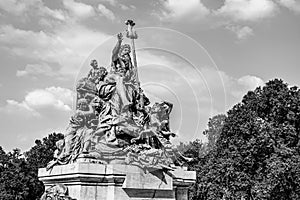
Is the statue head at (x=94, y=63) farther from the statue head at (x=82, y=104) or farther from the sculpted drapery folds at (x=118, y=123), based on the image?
the statue head at (x=82, y=104)

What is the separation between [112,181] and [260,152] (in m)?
20.4

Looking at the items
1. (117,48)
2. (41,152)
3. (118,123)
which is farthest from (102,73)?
(41,152)

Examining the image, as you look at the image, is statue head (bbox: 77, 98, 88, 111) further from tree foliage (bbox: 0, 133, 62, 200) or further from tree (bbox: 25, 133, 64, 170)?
tree (bbox: 25, 133, 64, 170)

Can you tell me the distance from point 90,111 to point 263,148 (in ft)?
64.0

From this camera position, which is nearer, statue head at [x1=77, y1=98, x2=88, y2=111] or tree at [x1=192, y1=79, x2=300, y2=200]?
statue head at [x1=77, y1=98, x2=88, y2=111]

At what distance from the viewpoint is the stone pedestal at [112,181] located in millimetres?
10828

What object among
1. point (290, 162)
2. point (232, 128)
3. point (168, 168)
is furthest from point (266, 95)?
point (168, 168)

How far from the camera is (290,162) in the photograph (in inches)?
1048

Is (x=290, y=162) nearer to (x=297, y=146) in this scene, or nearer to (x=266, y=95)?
(x=297, y=146)

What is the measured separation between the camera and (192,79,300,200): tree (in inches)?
1061

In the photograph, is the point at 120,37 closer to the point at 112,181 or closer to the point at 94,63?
the point at 94,63

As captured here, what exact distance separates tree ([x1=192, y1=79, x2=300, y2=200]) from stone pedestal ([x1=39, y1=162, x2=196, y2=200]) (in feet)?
53.7

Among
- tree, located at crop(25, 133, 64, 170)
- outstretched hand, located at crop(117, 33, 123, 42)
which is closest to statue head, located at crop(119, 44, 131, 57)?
outstretched hand, located at crop(117, 33, 123, 42)

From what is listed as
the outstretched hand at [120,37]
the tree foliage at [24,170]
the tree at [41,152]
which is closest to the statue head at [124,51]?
the outstretched hand at [120,37]
